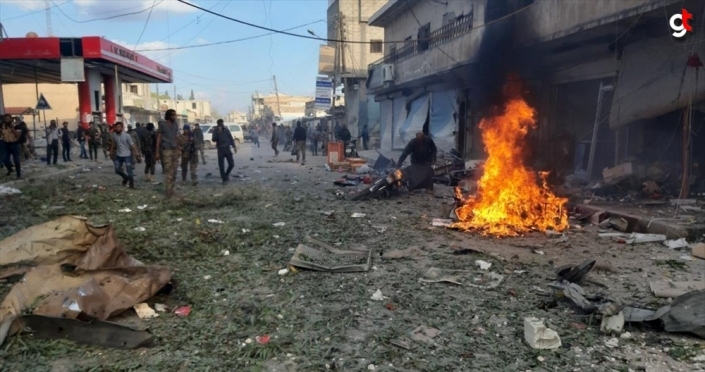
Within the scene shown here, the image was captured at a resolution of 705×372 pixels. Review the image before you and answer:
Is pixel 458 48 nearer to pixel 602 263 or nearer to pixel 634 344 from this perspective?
pixel 602 263

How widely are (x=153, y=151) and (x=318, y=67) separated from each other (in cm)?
2553

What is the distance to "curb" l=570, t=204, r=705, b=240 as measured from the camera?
6457 millimetres

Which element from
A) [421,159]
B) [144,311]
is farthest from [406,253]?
[421,159]

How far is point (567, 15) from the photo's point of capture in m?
10.0

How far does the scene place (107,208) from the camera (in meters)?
8.86

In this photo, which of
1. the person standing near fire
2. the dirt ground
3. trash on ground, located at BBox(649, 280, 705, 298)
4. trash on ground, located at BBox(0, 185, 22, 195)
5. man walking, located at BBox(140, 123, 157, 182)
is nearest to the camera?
the dirt ground

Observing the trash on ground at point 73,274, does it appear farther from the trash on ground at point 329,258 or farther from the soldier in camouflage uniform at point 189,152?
the soldier in camouflage uniform at point 189,152

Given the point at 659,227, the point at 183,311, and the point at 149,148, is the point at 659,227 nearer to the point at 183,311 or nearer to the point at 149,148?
the point at 183,311

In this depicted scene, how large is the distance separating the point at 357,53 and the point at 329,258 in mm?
34534

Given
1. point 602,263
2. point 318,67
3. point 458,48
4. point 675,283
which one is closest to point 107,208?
point 602,263

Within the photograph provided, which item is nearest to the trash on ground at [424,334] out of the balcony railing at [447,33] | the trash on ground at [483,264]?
the trash on ground at [483,264]

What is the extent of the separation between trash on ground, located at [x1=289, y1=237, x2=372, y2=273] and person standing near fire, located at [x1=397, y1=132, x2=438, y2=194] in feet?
16.5

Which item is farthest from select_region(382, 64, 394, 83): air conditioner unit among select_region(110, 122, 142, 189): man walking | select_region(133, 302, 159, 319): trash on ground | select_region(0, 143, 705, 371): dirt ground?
select_region(133, 302, 159, 319): trash on ground

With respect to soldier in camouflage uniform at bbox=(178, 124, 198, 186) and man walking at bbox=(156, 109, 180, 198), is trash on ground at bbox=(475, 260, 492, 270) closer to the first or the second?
man walking at bbox=(156, 109, 180, 198)
